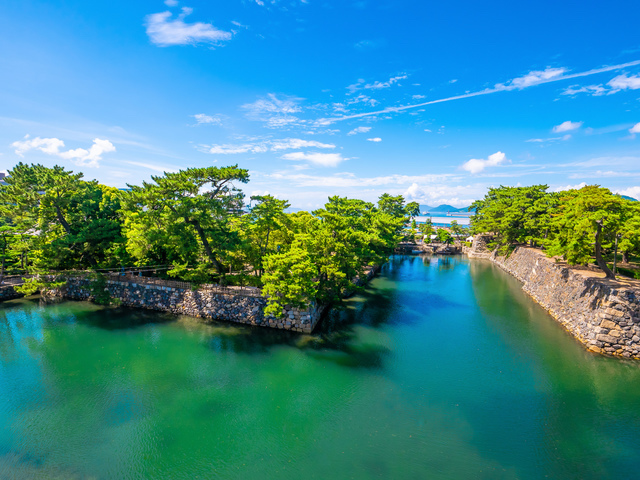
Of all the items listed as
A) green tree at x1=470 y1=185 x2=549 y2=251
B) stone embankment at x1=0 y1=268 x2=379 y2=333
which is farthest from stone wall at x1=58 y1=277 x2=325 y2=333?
green tree at x1=470 y1=185 x2=549 y2=251

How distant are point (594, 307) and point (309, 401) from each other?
1860 cm

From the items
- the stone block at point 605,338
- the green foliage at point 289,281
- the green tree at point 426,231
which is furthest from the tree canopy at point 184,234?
the green tree at point 426,231

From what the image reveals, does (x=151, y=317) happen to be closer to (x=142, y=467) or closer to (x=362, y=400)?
(x=142, y=467)

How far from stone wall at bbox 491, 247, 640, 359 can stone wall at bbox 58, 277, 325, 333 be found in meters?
17.4

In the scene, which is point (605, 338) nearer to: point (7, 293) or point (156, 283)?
point (156, 283)

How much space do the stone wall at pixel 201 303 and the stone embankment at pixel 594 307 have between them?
17355mm

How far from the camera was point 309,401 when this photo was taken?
1309 centimetres

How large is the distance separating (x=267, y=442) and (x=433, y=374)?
30.0 feet

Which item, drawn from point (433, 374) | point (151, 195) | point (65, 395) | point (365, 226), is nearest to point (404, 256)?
point (365, 226)

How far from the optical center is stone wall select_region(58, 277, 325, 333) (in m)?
19.6

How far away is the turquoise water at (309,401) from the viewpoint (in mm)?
9977

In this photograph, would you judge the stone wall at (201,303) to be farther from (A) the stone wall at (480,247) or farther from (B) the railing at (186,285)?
(A) the stone wall at (480,247)

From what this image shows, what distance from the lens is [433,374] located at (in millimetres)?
15305

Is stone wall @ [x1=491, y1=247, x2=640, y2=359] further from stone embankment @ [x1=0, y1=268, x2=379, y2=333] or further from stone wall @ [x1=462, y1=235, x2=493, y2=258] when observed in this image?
stone wall @ [x1=462, y1=235, x2=493, y2=258]
